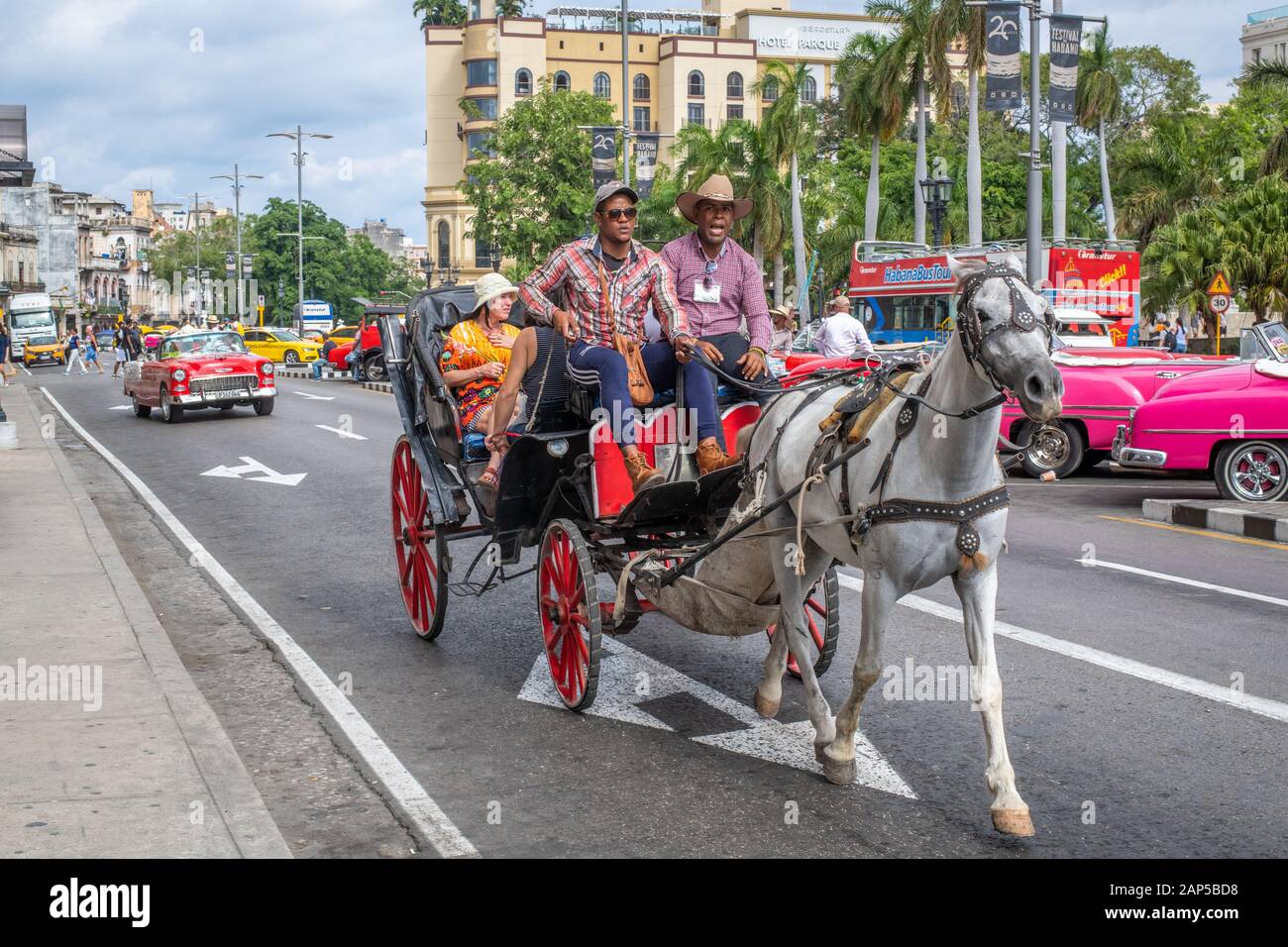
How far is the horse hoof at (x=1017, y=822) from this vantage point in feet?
16.8

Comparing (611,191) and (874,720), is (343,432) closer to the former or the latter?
(611,191)

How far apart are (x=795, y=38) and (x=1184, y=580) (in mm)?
112280

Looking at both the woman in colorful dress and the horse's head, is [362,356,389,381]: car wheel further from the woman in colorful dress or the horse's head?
the horse's head

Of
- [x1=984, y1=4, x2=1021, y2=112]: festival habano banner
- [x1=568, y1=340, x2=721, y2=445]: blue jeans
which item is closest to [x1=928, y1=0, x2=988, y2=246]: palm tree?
[x1=984, y1=4, x2=1021, y2=112]: festival habano banner

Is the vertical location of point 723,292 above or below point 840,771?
above

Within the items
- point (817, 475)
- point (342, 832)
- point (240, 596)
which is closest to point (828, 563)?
point (817, 475)

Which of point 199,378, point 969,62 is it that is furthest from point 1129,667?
point 969,62

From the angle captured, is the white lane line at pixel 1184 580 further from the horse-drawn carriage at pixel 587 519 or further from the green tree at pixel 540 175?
the green tree at pixel 540 175

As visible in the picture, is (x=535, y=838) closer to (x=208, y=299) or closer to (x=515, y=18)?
(x=515, y=18)

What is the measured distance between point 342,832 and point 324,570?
5.92 metres

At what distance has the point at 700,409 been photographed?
6.96 meters

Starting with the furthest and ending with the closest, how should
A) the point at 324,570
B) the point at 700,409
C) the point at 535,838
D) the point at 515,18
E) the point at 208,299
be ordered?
A: the point at 208,299, the point at 515,18, the point at 324,570, the point at 700,409, the point at 535,838

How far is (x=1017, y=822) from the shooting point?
5.13m

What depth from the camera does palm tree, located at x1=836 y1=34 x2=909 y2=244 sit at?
178 feet
